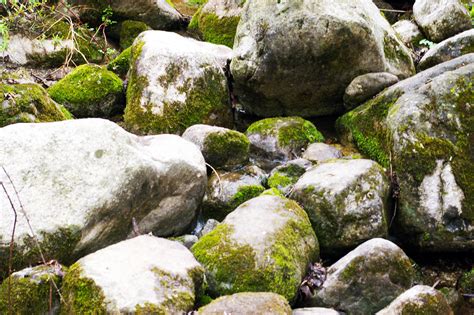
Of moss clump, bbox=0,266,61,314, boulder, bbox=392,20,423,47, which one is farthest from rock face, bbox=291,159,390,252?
boulder, bbox=392,20,423,47

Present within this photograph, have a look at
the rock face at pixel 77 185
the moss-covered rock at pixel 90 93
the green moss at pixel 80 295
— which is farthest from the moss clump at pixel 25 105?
the green moss at pixel 80 295

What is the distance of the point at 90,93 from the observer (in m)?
7.29

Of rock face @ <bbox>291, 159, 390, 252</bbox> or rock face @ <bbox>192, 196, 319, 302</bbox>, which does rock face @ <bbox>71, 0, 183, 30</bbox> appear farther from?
rock face @ <bbox>192, 196, 319, 302</bbox>

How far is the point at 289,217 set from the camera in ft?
15.0

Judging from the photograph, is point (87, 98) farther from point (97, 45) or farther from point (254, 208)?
point (254, 208)

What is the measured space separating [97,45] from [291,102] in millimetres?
4626

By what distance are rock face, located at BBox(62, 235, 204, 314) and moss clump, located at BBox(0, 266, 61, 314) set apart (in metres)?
0.14

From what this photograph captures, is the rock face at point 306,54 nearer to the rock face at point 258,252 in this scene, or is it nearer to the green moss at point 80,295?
the rock face at point 258,252

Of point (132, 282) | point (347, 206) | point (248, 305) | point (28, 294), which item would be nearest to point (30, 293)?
point (28, 294)

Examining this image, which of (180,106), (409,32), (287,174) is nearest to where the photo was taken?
(287,174)

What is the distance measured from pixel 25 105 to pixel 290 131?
340 centimetres

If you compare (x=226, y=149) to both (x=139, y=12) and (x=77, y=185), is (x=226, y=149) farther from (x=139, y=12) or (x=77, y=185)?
(x=139, y=12)

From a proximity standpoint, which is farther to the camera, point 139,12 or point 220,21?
point 139,12

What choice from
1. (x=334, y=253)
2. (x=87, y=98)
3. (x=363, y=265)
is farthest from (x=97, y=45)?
(x=363, y=265)
